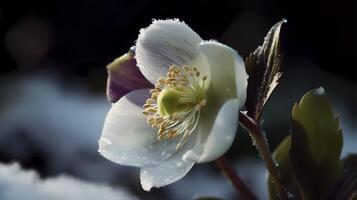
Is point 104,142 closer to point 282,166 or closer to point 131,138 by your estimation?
point 131,138

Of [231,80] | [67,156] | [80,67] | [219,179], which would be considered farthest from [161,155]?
[80,67]

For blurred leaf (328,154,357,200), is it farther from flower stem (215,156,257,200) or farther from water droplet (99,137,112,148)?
water droplet (99,137,112,148)

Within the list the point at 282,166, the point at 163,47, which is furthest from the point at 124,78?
the point at 282,166

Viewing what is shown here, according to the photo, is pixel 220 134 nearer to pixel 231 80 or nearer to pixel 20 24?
pixel 231 80

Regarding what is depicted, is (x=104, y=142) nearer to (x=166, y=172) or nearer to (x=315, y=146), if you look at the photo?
(x=166, y=172)

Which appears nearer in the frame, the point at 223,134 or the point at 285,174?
the point at 223,134

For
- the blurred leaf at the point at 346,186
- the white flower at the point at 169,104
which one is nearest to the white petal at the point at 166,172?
the white flower at the point at 169,104
